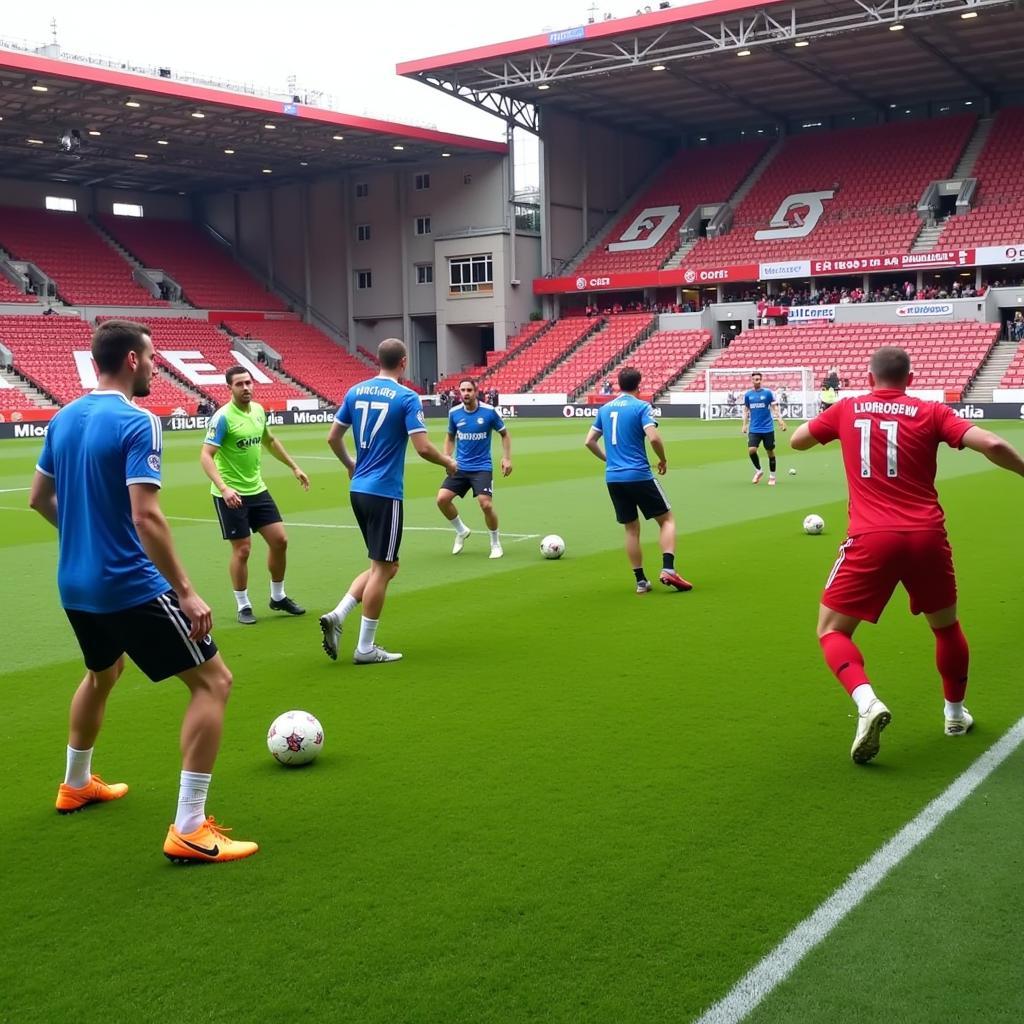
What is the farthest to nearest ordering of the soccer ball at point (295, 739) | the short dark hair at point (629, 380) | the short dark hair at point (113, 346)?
the short dark hair at point (629, 380), the soccer ball at point (295, 739), the short dark hair at point (113, 346)

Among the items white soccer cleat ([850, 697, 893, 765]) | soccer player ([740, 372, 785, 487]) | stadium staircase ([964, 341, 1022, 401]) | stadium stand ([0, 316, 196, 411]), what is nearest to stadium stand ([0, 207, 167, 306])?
stadium stand ([0, 316, 196, 411])

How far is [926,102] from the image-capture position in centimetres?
5756

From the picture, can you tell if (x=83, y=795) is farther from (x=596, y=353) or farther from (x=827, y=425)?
(x=596, y=353)

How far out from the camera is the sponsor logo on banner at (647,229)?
197ft

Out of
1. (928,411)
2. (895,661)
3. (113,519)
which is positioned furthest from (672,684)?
(113,519)

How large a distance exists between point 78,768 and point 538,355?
173ft

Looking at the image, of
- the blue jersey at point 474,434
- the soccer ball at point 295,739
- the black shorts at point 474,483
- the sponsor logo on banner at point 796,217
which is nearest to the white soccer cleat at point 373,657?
the soccer ball at point 295,739

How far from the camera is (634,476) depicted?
11.3 m

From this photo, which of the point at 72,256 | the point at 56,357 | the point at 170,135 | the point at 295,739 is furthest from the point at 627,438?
the point at 72,256

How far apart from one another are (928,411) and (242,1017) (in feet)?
13.9

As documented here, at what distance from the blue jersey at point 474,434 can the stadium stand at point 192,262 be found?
165ft

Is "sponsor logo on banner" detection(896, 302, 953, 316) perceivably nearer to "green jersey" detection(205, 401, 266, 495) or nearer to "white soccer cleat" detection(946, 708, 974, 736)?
"green jersey" detection(205, 401, 266, 495)

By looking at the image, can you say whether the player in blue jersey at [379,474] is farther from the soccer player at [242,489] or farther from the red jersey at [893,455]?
the red jersey at [893,455]

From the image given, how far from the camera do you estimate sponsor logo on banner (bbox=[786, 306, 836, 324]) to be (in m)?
52.1
